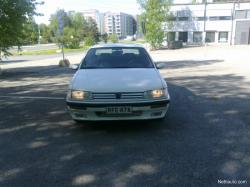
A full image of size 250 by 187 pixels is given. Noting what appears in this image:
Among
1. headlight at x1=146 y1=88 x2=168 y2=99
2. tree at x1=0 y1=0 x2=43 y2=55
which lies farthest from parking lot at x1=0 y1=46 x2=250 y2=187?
tree at x1=0 y1=0 x2=43 y2=55

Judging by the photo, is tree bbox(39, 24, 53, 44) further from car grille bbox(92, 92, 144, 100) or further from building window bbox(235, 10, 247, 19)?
car grille bbox(92, 92, 144, 100)

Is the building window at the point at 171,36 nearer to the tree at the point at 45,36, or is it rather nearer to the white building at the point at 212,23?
the white building at the point at 212,23

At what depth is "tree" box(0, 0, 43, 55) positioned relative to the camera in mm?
15453

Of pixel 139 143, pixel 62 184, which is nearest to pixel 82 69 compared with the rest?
pixel 139 143

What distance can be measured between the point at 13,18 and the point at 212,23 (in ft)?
137

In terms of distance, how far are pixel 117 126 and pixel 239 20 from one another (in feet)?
163

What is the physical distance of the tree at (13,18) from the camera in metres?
15.5

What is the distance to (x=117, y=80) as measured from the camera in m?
5.37

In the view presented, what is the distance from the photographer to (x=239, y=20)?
49094mm

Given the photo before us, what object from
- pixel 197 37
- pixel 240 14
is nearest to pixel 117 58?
pixel 197 37

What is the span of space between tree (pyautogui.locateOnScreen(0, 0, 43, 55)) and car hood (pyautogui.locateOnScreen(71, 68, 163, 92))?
11556mm

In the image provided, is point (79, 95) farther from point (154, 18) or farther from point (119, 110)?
point (154, 18)

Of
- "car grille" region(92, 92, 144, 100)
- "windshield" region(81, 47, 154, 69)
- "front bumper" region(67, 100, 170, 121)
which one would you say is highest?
"windshield" region(81, 47, 154, 69)

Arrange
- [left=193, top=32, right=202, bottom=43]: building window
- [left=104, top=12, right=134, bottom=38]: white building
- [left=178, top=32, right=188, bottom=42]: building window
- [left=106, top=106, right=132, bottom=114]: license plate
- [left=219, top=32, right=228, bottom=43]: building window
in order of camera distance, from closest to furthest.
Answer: [left=106, top=106, right=132, bottom=114]: license plate < [left=219, top=32, right=228, bottom=43]: building window < [left=193, top=32, right=202, bottom=43]: building window < [left=178, top=32, right=188, bottom=42]: building window < [left=104, top=12, right=134, bottom=38]: white building
